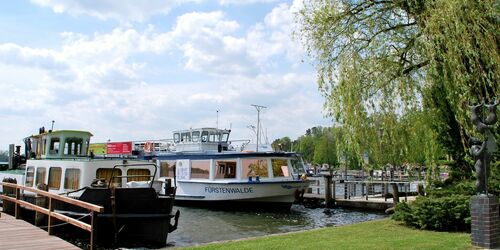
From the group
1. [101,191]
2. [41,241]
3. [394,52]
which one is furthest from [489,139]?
[101,191]

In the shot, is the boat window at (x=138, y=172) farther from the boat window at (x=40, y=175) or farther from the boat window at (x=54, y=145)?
the boat window at (x=54, y=145)

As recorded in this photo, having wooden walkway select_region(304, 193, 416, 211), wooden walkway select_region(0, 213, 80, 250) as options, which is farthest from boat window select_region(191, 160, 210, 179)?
wooden walkway select_region(0, 213, 80, 250)

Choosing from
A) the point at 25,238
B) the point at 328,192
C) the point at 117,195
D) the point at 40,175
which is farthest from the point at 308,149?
the point at 25,238

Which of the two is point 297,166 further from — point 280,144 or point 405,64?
point 405,64

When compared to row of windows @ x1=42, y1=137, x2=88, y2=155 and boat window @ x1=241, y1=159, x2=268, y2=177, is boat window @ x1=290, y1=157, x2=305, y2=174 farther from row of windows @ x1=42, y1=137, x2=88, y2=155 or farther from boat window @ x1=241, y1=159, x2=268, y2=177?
row of windows @ x1=42, y1=137, x2=88, y2=155

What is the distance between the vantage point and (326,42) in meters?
→ 14.0

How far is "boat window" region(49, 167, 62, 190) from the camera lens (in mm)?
18333

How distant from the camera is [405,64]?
13.5 meters

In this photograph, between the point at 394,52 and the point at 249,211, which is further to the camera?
the point at 249,211


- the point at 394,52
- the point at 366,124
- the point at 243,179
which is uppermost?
the point at 394,52

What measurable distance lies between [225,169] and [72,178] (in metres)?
11.4

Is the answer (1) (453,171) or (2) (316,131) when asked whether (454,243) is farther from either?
(2) (316,131)

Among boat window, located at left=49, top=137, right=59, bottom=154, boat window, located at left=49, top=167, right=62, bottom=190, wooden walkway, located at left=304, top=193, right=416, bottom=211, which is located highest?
boat window, located at left=49, top=137, right=59, bottom=154

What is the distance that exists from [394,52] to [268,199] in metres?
15.0
